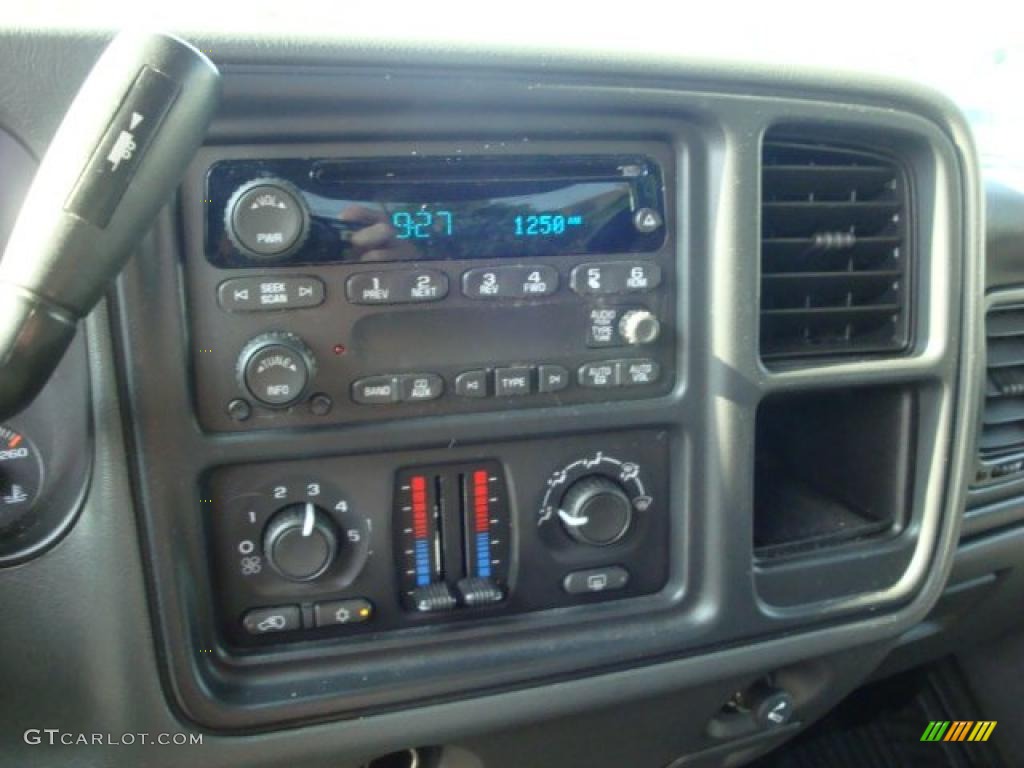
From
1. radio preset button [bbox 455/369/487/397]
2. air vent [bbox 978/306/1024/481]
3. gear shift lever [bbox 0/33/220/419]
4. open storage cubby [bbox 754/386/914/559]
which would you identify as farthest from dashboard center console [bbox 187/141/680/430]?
air vent [bbox 978/306/1024/481]

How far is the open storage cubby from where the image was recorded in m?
1.06

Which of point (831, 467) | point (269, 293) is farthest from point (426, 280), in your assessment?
point (831, 467)

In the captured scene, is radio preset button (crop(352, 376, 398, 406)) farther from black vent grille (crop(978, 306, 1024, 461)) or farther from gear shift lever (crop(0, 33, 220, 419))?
black vent grille (crop(978, 306, 1024, 461))

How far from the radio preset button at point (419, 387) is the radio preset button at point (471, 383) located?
0.02 m

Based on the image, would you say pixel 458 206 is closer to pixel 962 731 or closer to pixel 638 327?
pixel 638 327

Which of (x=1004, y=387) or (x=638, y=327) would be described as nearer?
Answer: (x=638, y=327)

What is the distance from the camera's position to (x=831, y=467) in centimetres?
117

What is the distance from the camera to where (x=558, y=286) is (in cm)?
84

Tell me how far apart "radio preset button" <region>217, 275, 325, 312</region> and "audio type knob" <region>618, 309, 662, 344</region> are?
0.90ft

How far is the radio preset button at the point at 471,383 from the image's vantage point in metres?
0.82

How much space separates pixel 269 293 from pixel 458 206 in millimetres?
176

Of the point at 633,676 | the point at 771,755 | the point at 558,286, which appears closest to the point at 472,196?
the point at 558,286

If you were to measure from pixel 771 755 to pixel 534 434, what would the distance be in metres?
1.05

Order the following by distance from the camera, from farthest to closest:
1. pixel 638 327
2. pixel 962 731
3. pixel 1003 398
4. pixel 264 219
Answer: pixel 962 731, pixel 1003 398, pixel 638 327, pixel 264 219
